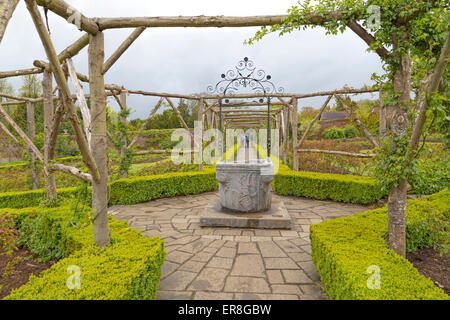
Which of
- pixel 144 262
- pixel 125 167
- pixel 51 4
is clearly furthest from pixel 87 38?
pixel 125 167

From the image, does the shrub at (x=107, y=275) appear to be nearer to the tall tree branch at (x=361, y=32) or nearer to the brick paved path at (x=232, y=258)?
the brick paved path at (x=232, y=258)

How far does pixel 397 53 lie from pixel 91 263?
3.74 meters

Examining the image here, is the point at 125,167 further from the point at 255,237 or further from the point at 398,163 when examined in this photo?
the point at 398,163

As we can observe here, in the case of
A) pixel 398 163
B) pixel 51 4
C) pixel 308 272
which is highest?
pixel 51 4

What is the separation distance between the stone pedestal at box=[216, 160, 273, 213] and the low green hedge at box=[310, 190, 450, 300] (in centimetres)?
193

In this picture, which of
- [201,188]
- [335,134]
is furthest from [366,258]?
[335,134]

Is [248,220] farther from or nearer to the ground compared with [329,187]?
nearer to the ground

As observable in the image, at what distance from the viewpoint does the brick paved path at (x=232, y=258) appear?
109 inches

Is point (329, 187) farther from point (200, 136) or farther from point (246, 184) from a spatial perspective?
point (200, 136)

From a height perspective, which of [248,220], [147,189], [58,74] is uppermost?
[58,74]

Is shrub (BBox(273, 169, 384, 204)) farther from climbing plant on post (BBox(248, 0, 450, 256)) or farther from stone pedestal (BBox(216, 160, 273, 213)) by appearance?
climbing plant on post (BBox(248, 0, 450, 256))

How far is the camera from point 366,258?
2.32 meters
